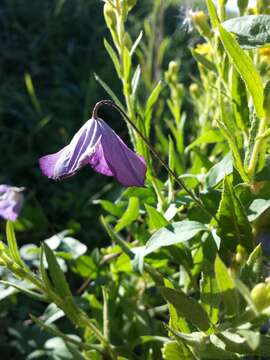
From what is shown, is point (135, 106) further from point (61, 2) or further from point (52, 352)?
point (61, 2)

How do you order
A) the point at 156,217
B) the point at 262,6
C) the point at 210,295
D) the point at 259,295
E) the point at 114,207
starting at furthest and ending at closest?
the point at 114,207 < the point at 262,6 < the point at 156,217 < the point at 210,295 < the point at 259,295

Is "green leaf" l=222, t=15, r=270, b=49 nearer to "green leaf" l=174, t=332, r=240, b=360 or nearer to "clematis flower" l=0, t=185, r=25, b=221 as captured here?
"green leaf" l=174, t=332, r=240, b=360

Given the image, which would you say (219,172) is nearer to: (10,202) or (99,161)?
(99,161)

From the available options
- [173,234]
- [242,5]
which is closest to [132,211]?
[173,234]

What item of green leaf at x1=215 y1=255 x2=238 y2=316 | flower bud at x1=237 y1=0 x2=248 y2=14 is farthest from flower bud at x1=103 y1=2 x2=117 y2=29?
green leaf at x1=215 y1=255 x2=238 y2=316

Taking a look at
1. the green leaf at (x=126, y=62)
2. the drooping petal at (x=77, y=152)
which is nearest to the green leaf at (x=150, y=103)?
the green leaf at (x=126, y=62)

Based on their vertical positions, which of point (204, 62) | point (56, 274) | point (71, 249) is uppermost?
point (204, 62)
